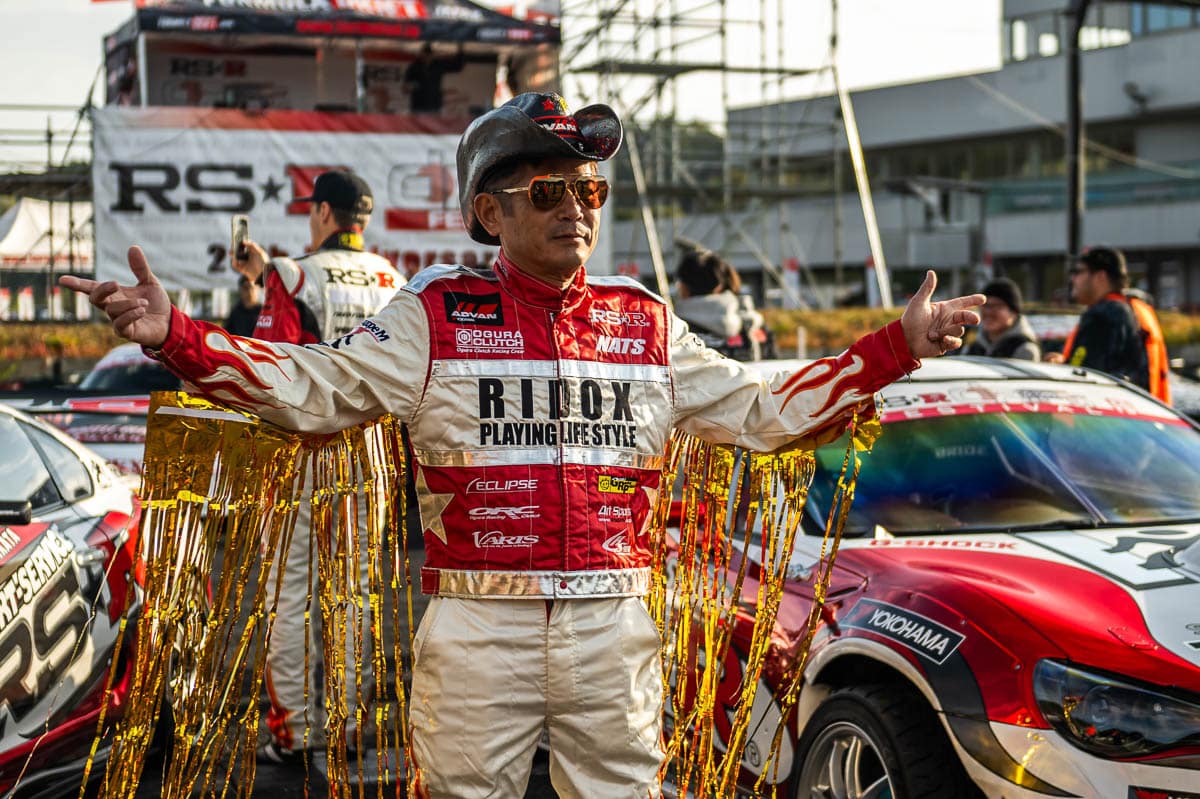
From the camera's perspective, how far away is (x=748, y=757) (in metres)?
4.58

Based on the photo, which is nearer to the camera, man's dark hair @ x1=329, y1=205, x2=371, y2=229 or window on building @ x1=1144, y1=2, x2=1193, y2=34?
man's dark hair @ x1=329, y1=205, x2=371, y2=229

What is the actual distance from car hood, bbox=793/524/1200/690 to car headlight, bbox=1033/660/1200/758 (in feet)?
0.17

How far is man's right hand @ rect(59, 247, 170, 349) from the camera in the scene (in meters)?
2.71

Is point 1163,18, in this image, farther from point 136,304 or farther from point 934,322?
point 136,304

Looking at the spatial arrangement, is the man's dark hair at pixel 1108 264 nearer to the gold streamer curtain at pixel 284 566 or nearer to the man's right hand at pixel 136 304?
the gold streamer curtain at pixel 284 566

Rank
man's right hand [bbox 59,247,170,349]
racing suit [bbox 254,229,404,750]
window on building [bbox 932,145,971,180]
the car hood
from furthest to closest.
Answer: window on building [bbox 932,145,971,180] → racing suit [bbox 254,229,404,750] → the car hood → man's right hand [bbox 59,247,170,349]

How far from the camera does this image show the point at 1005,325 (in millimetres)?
7797

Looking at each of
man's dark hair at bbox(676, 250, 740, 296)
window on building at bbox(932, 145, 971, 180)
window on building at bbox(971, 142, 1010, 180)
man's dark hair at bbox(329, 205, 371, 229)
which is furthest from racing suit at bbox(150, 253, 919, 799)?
window on building at bbox(932, 145, 971, 180)

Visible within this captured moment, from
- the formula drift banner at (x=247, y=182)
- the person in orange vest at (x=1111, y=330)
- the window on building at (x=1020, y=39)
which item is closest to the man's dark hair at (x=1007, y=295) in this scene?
the person in orange vest at (x=1111, y=330)

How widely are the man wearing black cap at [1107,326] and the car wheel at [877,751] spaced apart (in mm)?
3790

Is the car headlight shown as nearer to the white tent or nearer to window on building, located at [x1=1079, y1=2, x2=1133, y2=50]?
the white tent

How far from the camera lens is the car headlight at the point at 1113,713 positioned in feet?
11.4

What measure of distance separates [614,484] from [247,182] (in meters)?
18.6

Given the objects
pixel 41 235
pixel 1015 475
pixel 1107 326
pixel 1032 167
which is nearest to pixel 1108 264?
pixel 1107 326
